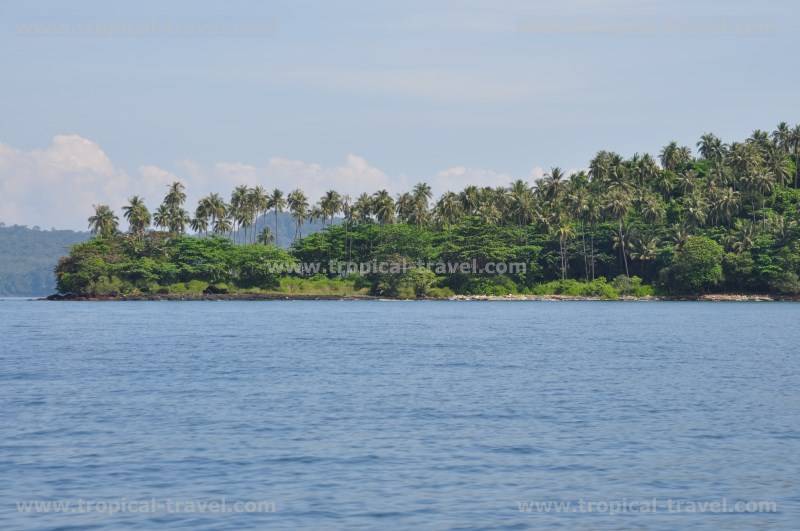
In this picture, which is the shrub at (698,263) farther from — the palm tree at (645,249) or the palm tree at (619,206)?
the palm tree at (619,206)

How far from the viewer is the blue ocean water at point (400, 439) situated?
72.4 ft

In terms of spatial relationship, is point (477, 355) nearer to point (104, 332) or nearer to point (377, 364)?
point (377, 364)

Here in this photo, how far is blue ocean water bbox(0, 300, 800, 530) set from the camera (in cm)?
2206

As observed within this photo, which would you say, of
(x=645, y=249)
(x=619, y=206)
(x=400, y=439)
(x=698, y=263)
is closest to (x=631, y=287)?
(x=645, y=249)

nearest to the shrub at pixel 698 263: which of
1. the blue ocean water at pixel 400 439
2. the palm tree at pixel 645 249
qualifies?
the palm tree at pixel 645 249

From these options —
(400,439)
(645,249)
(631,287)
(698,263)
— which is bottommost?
(400,439)

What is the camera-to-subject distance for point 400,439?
30.9 meters

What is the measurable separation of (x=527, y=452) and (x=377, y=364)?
1150 inches

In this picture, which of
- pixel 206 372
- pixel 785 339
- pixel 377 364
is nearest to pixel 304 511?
pixel 206 372

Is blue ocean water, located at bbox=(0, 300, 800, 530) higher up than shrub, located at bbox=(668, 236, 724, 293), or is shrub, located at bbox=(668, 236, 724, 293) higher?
shrub, located at bbox=(668, 236, 724, 293)

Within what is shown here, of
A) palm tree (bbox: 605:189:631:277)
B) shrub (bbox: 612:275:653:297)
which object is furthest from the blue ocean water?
palm tree (bbox: 605:189:631:277)

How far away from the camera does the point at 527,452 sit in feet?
94.4

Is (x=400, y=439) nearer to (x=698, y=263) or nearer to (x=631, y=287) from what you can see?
(x=698, y=263)

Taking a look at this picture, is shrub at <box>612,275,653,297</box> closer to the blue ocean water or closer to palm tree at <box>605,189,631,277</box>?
palm tree at <box>605,189,631,277</box>
